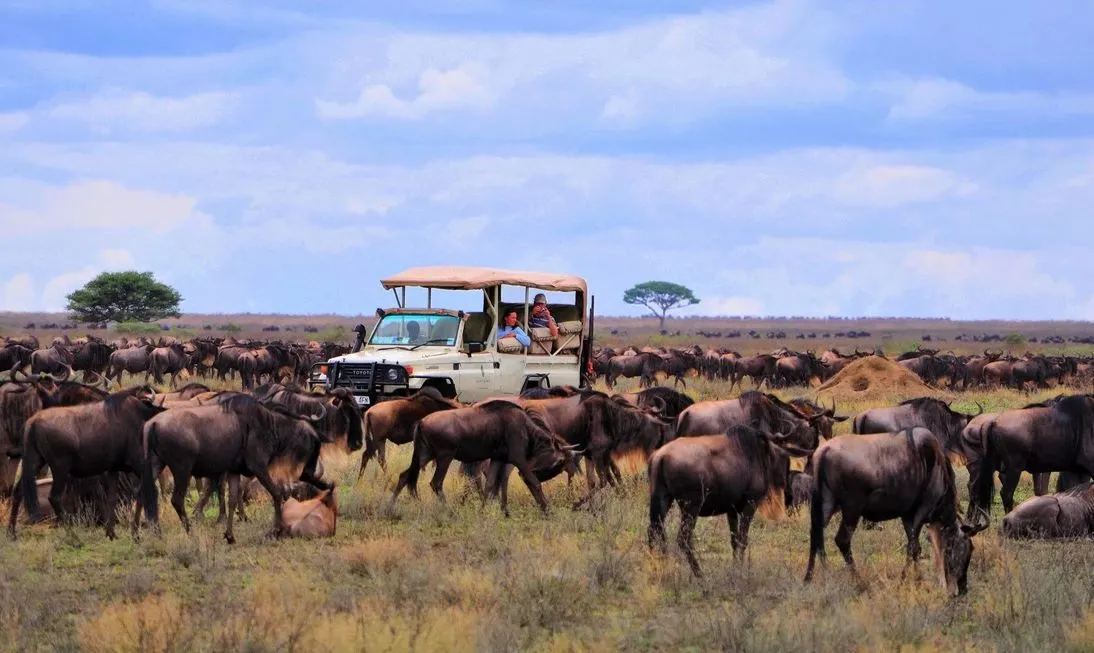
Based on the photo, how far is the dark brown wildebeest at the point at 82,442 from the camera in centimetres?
1144

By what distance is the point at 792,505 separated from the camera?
45.0 ft

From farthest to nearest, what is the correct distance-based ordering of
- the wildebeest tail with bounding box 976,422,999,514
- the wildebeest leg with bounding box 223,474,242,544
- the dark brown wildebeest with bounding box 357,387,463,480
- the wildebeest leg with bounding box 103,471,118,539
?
the dark brown wildebeest with bounding box 357,387,463,480 < the wildebeest tail with bounding box 976,422,999,514 < the wildebeest leg with bounding box 103,471,118,539 < the wildebeest leg with bounding box 223,474,242,544

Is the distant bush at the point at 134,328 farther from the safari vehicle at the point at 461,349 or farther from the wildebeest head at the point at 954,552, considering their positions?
the wildebeest head at the point at 954,552

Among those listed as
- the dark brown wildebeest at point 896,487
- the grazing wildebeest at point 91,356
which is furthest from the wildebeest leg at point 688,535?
the grazing wildebeest at point 91,356

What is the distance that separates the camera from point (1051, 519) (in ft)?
39.7

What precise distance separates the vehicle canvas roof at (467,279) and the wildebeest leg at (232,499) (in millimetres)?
7136

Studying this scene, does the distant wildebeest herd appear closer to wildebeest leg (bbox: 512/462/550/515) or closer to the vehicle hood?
the vehicle hood

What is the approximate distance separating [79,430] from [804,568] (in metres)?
6.48

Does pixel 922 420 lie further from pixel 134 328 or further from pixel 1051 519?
pixel 134 328

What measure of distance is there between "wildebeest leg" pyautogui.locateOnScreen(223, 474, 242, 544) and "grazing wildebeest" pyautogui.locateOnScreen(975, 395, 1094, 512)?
25.6ft

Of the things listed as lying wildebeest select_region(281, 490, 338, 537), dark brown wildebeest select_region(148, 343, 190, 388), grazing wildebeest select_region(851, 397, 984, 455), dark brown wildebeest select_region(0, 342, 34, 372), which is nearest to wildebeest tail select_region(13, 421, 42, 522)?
lying wildebeest select_region(281, 490, 338, 537)

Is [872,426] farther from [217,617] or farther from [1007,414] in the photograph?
→ [217,617]

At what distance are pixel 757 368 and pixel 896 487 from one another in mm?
35431

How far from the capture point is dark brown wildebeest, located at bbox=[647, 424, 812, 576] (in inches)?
395
